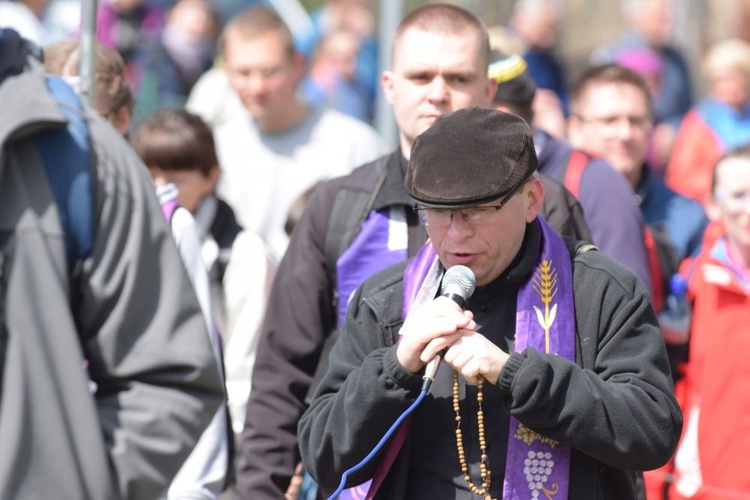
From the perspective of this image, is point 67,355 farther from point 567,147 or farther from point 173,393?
point 567,147

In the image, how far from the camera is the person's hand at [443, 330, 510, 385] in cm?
331

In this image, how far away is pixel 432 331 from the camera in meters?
3.29

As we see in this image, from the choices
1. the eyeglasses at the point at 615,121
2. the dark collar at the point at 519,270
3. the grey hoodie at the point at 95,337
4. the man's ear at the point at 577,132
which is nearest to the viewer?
the grey hoodie at the point at 95,337

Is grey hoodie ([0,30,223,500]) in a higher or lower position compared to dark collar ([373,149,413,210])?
higher

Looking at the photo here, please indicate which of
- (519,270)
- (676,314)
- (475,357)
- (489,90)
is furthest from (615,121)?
(475,357)

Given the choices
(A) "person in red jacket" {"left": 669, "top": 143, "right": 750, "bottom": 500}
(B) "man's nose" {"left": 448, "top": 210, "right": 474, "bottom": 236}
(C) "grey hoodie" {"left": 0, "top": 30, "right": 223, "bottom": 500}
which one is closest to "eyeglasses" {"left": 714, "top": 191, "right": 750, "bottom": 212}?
(A) "person in red jacket" {"left": 669, "top": 143, "right": 750, "bottom": 500}

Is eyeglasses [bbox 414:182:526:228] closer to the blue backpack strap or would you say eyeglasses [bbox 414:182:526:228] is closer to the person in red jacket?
the blue backpack strap

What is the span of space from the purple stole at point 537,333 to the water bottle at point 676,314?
2.09 metres

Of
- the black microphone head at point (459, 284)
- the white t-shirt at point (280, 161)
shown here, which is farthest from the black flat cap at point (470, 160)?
the white t-shirt at point (280, 161)

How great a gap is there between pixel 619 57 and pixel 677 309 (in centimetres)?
636

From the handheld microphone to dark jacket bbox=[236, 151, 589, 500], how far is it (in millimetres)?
1083

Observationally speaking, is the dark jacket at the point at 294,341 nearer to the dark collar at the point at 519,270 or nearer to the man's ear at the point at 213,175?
the dark collar at the point at 519,270

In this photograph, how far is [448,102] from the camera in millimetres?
4578

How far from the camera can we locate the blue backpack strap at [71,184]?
272cm
